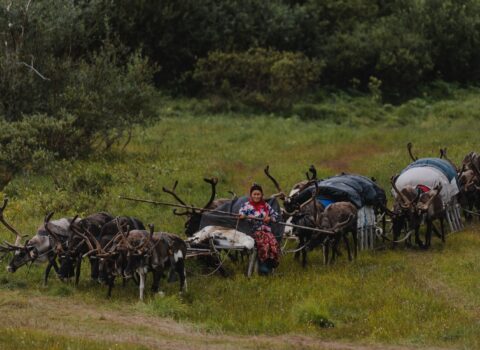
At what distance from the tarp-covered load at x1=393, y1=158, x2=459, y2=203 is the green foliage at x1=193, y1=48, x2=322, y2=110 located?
21.9 metres

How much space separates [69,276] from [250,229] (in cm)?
402

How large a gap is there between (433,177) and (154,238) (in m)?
9.12

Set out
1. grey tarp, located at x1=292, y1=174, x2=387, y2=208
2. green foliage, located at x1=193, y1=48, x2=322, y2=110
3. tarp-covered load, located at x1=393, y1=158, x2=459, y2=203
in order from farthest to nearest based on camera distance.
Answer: green foliage, located at x1=193, y1=48, x2=322, y2=110, tarp-covered load, located at x1=393, y1=158, x2=459, y2=203, grey tarp, located at x1=292, y1=174, x2=387, y2=208

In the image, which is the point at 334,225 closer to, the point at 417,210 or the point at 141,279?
the point at 417,210

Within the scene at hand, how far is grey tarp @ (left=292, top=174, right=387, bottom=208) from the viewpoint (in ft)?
70.2

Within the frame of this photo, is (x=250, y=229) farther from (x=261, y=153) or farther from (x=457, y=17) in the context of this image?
(x=457, y=17)

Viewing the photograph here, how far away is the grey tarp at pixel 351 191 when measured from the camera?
21.4 m

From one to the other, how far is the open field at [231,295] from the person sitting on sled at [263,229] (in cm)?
45

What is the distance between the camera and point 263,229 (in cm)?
1906

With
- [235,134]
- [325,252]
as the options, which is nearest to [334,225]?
[325,252]

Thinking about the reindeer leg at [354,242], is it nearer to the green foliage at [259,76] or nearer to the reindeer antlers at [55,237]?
the reindeer antlers at [55,237]

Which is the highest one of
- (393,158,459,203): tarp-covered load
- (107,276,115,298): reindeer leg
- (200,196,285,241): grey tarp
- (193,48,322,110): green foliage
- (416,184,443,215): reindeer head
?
(193,48,322,110): green foliage

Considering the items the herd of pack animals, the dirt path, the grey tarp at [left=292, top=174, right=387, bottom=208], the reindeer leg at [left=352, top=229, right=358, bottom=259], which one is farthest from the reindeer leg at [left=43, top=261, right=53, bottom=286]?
the reindeer leg at [left=352, top=229, right=358, bottom=259]

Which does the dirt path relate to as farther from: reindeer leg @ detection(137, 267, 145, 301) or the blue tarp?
the blue tarp
